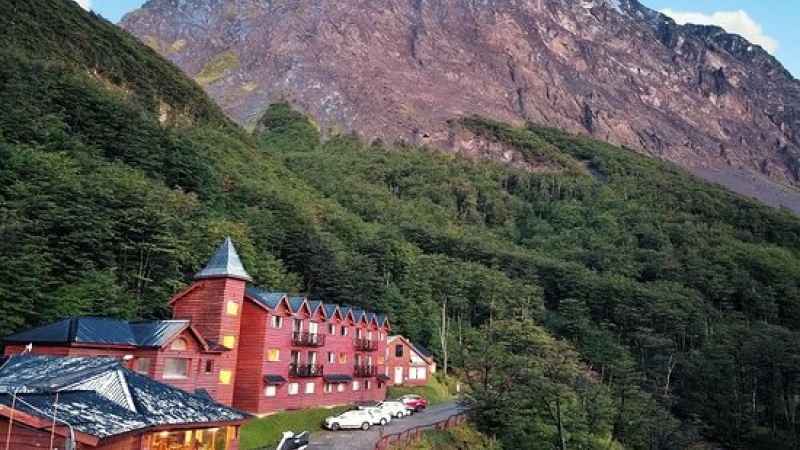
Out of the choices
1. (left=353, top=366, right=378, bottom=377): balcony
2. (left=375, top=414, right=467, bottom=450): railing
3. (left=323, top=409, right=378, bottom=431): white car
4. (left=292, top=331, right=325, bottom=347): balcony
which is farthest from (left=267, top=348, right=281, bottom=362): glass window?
(left=353, top=366, right=378, bottom=377): balcony

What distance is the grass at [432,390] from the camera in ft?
218

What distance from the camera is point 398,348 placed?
6956cm

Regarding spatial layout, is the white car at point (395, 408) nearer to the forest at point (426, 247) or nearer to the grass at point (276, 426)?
the grass at point (276, 426)

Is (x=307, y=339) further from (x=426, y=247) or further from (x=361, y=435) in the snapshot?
(x=426, y=247)

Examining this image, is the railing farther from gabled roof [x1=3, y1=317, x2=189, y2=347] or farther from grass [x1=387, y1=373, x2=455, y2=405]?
grass [x1=387, y1=373, x2=455, y2=405]

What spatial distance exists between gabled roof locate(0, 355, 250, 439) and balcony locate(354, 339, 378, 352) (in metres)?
31.1

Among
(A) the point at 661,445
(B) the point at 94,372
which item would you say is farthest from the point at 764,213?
(B) the point at 94,372

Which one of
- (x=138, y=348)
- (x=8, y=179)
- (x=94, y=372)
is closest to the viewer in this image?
(x=94, y=372)

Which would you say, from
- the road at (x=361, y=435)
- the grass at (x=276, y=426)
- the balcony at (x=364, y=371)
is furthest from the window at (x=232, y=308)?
the balcony at (x=364, y=371)

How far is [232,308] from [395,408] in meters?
15.4

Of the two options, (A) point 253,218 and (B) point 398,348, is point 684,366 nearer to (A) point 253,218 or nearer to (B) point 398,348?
(B) point 398,348

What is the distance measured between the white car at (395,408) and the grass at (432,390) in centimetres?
1294

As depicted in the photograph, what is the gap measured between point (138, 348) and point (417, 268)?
198 feet

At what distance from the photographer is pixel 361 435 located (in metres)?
40.5
